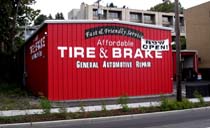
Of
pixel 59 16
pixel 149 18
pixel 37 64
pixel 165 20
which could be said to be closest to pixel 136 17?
pixel 149 18

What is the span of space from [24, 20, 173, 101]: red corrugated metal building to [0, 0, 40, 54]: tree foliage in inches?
454

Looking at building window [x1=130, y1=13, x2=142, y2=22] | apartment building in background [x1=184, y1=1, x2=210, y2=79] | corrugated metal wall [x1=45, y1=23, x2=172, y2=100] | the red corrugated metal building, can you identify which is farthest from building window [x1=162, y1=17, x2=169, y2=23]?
corrugated metal wall [x1=45, y1=23, x2=172, y2=100]

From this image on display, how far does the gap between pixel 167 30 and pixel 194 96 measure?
204 inches

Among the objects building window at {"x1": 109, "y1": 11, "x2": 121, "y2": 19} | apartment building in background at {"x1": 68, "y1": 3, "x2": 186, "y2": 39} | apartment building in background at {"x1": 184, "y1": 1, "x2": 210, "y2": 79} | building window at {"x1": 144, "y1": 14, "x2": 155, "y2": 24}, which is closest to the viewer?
apartment building in background at {"x1": 184, "y1": 1, "x2": 210, "y2": 79}

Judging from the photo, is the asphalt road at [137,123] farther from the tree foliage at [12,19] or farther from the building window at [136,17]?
the building window at [136,17]

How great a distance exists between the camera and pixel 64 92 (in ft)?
74.4

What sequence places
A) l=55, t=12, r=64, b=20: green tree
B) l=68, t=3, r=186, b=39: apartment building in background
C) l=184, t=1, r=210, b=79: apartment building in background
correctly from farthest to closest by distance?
l=55, t=12, r=64, b=20: green tree → l=68, t=3, r=186, b=39: apartment building in background → l=184, t=1, r=210, b=79: apartment building in background

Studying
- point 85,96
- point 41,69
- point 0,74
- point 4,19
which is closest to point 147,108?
point 85,96

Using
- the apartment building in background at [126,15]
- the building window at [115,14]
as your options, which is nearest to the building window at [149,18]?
the apartment building in background at [126,15]

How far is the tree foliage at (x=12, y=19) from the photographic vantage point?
36.7m

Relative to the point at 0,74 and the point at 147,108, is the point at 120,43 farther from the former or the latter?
the point at 0,74

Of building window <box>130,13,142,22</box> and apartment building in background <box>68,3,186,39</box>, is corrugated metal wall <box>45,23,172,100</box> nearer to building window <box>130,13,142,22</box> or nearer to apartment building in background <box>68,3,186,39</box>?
apartment building in background <box>68,3,186,39</box>

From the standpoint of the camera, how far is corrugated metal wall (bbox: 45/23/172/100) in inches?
893

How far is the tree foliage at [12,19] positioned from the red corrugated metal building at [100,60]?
11.5 meters
